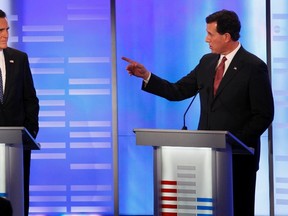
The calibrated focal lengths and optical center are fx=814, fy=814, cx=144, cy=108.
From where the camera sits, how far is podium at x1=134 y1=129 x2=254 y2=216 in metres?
4.35

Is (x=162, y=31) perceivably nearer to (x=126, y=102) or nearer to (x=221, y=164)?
(x=126, y=102)

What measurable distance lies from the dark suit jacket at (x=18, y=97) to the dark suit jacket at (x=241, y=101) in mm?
919

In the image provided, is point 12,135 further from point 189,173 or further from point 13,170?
point 189,173

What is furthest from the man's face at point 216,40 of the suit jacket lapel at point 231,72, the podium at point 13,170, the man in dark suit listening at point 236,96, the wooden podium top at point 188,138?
the podium at point 13,170

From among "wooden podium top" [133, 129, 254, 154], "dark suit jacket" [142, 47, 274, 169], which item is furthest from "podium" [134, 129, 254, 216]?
"dark suit jacket" [142, 47, 274, 169]

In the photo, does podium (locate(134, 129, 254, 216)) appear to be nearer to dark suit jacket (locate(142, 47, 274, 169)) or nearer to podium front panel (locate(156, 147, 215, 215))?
podium front panel (locate(156, 147, 215, 215))

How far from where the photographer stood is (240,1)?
284 inches

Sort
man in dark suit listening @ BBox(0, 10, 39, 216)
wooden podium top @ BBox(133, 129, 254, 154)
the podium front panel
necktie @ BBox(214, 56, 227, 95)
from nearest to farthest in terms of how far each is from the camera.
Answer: wooden podium top @ BBox(133, 129, 254, 154), the podium front panel, necktie @ BBox(214, 56, 227, 95), man in dark suit listening @ BBox(0, 10, 39, 216)

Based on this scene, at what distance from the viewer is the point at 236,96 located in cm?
505

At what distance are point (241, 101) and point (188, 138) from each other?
83cm

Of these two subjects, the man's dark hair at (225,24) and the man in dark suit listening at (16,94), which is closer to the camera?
the man's dark hair at (225,24)

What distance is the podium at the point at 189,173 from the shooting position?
14.3ft

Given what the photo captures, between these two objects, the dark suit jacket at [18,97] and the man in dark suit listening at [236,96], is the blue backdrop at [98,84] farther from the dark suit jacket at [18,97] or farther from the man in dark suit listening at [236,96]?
the man in dark suit listening at [236,96]

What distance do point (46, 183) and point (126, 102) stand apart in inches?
40.6
